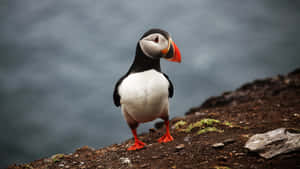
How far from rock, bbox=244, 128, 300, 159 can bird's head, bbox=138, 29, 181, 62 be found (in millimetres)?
2402

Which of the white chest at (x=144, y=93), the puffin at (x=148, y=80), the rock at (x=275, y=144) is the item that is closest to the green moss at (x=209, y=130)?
the puffin at (x=148, y=80)

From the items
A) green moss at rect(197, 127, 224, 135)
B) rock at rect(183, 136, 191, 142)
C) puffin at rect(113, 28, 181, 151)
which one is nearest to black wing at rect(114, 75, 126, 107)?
puffin at rect(113, 28, 181, 151)

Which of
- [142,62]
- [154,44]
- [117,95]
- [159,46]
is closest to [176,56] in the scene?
[159,46]

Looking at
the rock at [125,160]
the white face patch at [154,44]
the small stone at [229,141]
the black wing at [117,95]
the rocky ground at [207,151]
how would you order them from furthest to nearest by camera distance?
the black wing at [117,95] < the rock at [125,160] < the white face patch at [154,44] < the small stone at [229,141] < the rocky ground at [207,151]

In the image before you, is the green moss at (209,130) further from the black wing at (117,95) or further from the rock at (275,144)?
the black wing at (117,95)

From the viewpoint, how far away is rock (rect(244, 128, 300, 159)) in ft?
15.3

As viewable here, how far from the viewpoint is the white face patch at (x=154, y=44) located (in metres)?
5.87

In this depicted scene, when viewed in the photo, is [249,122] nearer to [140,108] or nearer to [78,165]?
[140,108]

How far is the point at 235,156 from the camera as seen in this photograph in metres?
5.16

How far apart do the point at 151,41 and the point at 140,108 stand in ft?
5.14

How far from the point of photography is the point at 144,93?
5.94 m

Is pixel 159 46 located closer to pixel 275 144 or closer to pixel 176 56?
pixel 176 56

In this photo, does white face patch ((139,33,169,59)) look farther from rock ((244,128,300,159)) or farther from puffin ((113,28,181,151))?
rock ((244,128,300,159))

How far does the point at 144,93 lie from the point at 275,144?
284cm
